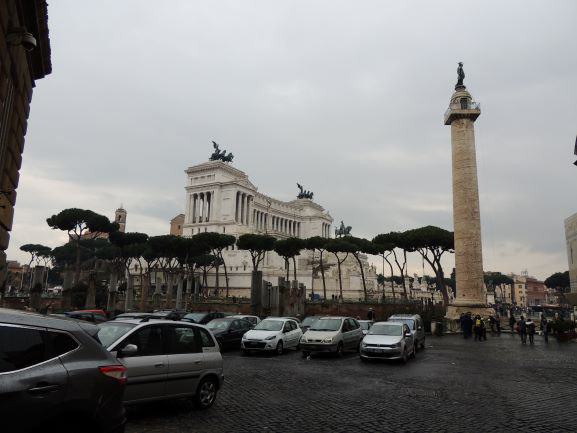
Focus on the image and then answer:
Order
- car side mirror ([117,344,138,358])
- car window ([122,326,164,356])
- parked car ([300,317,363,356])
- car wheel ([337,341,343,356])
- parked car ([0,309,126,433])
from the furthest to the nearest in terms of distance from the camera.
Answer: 1. car wheel ([337,341,343,356])
2. parked car ([300,317,363,356])
3. car window ([122,326,164,356])
4. car side mirror ([117,344,138,358])
5. parked car ([0,309,126,433])

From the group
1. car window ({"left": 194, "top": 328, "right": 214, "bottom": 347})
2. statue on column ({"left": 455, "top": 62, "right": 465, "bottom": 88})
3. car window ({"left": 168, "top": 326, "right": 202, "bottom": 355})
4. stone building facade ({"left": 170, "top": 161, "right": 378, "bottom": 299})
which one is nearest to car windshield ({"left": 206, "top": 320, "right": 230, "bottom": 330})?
car window ({"left": 194, "top": 328, "right": 214, "bottom": 347})

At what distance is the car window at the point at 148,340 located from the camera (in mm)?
7471

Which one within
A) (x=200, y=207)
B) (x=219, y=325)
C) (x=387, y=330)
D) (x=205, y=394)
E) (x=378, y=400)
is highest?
(x=200, y=207)

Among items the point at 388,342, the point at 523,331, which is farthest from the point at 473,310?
the point at 388,342

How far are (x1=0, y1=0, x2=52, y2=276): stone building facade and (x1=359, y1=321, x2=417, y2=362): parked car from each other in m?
11.4

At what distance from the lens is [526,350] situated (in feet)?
71.8

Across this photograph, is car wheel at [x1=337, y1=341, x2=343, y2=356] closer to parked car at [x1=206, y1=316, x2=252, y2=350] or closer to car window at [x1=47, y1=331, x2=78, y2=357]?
parked car at [x1=206, y1=316, x2=252, y2=350]

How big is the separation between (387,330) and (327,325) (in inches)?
103

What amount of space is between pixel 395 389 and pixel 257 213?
95.4 metres

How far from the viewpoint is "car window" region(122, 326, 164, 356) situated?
747cm

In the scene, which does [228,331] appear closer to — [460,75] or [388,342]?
[388,342]

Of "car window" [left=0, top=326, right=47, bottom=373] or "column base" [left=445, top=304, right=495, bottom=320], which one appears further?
"column base" [left=445, top=304, right=495, bottom=320]

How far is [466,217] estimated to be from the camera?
36438 mm

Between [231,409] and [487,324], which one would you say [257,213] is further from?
[231,409]
